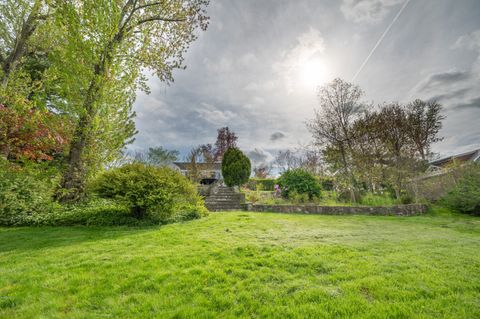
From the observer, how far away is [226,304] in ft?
6.76

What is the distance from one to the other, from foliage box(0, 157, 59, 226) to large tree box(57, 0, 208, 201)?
0.52 metres

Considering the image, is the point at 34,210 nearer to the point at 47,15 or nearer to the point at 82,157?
the point at 82,157

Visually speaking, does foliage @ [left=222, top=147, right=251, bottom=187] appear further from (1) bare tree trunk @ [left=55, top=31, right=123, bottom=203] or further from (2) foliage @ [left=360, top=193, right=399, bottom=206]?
(1) bare tree trunk @ [left=55, top=31, right=123, bottom=203]

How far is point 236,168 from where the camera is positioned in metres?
15.7

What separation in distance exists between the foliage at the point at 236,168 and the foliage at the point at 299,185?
335cm

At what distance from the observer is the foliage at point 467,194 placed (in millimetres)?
8602

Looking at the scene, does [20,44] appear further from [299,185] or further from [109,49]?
[299,185]

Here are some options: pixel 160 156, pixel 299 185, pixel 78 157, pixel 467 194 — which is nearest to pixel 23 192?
pixel 78 157

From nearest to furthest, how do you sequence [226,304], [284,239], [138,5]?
[226,304] → [284,239] → [138,5]

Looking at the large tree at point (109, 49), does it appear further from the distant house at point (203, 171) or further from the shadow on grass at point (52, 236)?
the distant house at point (203, 171)

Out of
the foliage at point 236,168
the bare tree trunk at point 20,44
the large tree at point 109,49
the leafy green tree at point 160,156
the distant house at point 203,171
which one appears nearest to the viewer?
the large tree at point 109,49

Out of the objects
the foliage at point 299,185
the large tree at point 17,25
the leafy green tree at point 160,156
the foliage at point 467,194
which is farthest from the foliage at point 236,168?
the leafy green tree at point 160,156

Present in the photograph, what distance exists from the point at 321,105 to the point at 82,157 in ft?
51.7

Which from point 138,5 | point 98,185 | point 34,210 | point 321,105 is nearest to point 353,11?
point 321,105
